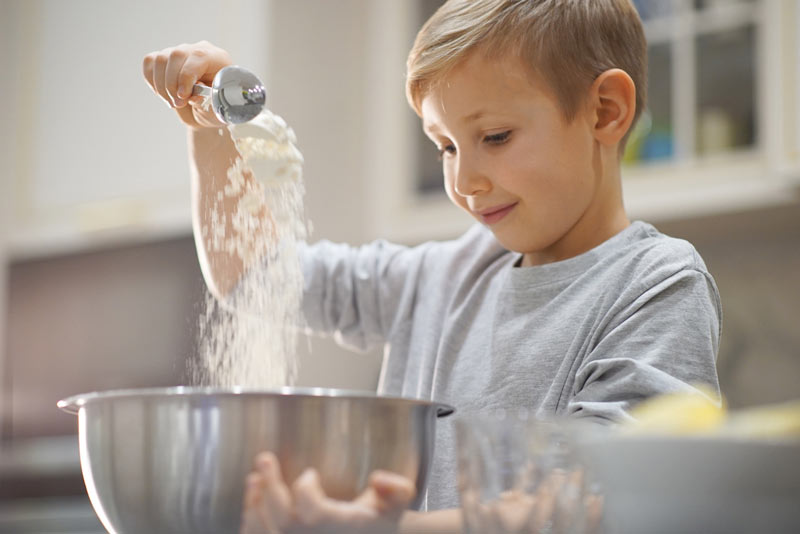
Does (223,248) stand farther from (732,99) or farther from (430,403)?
(732,99)

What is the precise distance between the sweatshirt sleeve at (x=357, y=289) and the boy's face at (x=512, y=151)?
0.18 meters

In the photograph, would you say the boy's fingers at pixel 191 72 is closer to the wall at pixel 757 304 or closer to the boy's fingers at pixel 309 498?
the boy's fingers at pixel 309 498

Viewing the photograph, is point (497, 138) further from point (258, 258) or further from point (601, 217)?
point (258, 258)

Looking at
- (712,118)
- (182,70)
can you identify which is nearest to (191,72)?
(182,70)

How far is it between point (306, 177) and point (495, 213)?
1284mm

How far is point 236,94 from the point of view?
→ 0.70 m

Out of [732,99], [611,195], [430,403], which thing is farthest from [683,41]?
[430,403]

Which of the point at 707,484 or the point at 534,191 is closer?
the point at 707,484

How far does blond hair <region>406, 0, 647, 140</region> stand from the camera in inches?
30.7

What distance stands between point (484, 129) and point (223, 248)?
0.99 feet

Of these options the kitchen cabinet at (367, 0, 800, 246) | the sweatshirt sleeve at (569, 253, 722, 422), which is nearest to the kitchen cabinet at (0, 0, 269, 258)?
the kitchen cabinet at (367, 0, 800, 246)

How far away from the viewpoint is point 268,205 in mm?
852

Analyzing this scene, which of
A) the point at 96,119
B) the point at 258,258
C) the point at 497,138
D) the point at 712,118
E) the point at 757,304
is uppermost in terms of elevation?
the point at 96,119

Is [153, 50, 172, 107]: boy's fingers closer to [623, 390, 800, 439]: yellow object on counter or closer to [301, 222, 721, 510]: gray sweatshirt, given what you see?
[301, 222, 721, 510]: gray sweatshirt
